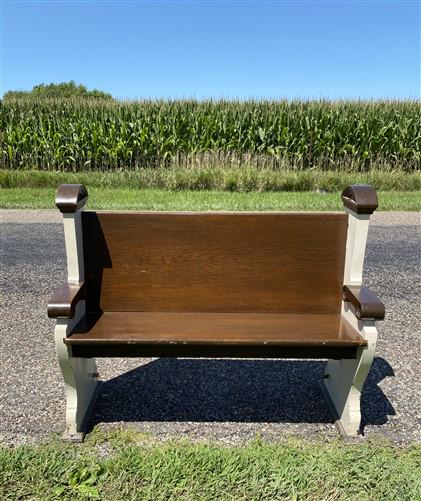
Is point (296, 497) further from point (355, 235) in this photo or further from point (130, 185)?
point (130, 185)

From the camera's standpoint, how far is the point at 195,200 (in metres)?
9.94

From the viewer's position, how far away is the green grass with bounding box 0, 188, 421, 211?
9.27 meters

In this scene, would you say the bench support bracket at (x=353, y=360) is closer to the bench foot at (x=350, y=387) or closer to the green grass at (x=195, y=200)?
the bench foot at (x=350, y=387)

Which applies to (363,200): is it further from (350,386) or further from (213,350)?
(213,350)

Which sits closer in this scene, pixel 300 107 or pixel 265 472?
pixel 265 472

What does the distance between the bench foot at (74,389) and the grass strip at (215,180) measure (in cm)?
929

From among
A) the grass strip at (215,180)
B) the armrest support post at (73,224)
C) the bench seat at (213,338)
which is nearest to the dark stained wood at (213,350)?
the bench seat at (213,338)

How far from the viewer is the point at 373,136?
14648mm

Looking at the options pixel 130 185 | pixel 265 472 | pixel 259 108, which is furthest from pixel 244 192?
pixel 265 472

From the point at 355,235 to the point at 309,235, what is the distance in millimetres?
258

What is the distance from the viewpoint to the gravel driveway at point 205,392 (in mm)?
2758

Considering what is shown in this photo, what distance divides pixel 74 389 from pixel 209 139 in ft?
40.8

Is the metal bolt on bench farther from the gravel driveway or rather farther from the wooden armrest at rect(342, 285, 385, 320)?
the gravel driveway

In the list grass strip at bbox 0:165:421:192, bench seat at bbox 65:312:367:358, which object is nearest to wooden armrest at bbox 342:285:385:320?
bench seat at bbox 65:312:367:358
